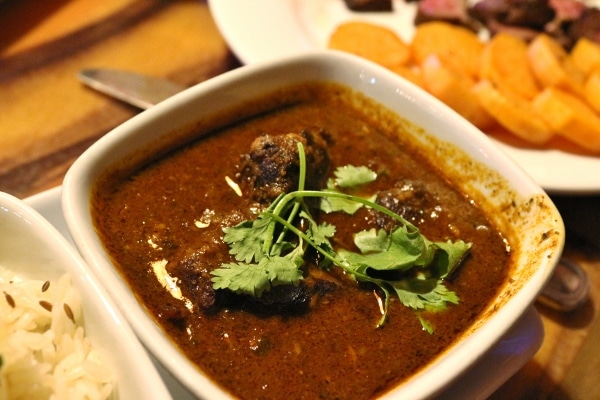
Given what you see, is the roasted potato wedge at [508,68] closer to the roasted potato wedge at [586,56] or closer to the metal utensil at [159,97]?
the roasted potato wedge at [586,56]

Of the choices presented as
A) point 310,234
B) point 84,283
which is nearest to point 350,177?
→ point 310,234

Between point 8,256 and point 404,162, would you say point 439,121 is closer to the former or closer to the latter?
point 404,162

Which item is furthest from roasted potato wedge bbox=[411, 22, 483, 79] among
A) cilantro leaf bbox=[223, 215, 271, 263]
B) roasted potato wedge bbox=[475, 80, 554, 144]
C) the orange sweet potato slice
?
cilantro leaf bbox=[223, 215, 271, 263]

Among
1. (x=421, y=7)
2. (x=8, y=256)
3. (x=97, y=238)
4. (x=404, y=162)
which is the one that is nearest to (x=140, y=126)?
(x=97, y=238)

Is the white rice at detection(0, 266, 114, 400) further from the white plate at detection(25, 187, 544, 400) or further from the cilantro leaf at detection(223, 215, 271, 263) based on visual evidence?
the cilantro leaf at detection(223, 215, 271, 263)

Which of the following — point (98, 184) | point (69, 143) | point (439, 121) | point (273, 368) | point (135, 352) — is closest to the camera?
point (135, 352)

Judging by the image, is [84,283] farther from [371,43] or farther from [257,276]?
[371,43]

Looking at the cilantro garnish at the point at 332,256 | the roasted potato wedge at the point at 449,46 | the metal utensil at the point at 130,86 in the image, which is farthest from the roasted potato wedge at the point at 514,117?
the metal utensil at the point at 130,86
